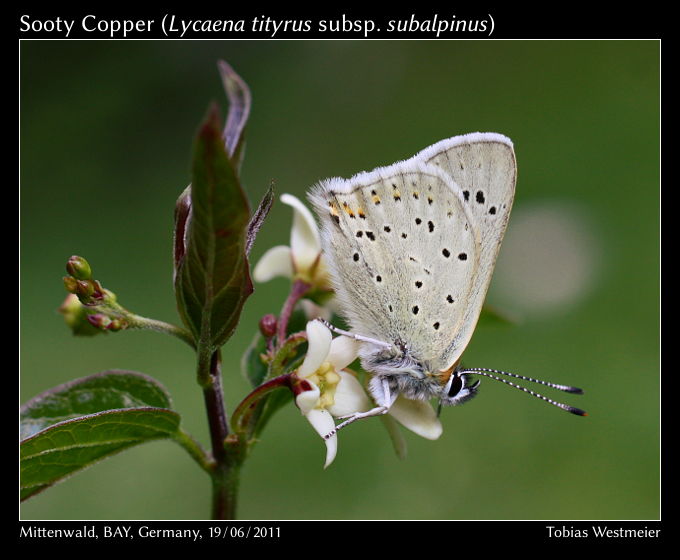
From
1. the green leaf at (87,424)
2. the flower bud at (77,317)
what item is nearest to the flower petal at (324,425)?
the green leaf at (87,424)

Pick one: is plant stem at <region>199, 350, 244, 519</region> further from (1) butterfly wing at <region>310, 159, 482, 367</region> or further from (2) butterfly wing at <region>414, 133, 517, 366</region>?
(2) butterfly wing at <region>414, 133, 517, 366</region>

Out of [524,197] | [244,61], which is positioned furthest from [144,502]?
[244,61]

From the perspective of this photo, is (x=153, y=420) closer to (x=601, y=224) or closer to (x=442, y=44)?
(x=601, y=224)

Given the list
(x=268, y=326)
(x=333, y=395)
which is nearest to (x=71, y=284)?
(x=268, y=326)

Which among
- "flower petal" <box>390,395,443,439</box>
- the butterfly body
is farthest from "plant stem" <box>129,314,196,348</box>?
"flower petal" <box>390,395,443,439</box>

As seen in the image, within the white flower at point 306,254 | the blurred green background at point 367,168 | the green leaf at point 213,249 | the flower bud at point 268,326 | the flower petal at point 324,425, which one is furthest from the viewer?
the blurred green background at point 367,168

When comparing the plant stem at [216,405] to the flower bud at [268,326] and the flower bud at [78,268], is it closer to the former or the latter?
the flower bud at [268,326]
